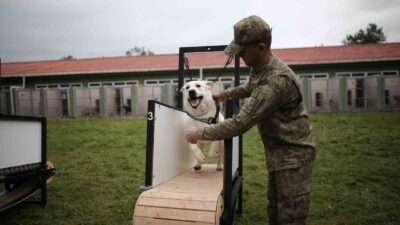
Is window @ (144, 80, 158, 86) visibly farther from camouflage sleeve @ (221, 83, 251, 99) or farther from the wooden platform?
the wooden platform

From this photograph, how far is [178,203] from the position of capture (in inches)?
123

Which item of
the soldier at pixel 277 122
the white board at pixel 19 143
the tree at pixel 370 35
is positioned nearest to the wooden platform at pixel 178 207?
the soldier at pixel 277 122

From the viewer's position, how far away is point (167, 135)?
3928 mm

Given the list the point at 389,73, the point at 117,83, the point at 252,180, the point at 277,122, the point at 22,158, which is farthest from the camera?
the point at 117,83

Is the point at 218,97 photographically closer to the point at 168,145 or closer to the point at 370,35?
the point at 168,145

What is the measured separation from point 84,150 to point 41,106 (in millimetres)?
17259

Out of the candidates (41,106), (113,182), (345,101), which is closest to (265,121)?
(113,182)

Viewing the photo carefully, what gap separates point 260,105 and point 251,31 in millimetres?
600

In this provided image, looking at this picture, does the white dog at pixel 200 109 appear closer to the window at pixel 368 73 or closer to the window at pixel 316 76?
the window at pixel 316 76

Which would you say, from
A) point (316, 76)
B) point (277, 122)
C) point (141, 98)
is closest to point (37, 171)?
point (277, 122)

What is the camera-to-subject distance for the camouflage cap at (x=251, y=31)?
267 cm

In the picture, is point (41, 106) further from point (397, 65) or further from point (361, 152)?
point (397, 65)

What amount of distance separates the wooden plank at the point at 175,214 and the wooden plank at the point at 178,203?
36mm

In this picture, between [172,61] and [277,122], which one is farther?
[172,61]
